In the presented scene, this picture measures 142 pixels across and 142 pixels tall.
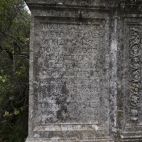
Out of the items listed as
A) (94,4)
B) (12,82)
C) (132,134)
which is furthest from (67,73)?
(12,82)

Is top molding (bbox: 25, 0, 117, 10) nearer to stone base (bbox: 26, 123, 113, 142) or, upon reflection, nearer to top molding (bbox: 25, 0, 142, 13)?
top molding (bbox: 25, 0, 142, 13)

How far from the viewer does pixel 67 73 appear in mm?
3404

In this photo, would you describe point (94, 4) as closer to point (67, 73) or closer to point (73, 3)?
point (73, 3)

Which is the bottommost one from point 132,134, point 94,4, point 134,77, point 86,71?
point 132,134

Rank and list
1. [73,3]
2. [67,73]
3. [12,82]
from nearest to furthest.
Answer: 1. [73,3]
2. [67,73]
3. [12,82]

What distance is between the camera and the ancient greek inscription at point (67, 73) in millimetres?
3340

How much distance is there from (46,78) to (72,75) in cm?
55

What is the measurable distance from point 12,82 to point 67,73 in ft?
6.84

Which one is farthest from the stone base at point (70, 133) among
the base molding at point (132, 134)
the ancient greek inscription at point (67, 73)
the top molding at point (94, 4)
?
the top molding at point (94, 4)

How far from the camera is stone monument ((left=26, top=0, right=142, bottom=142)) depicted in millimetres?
3318

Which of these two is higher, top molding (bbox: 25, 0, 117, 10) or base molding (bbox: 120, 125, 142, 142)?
top molding (bbox: 25, 0, 117, 10)

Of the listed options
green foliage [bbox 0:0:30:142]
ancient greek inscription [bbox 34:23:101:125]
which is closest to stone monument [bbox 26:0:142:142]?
ancient greek inscription [bbox 34:23:101:125]

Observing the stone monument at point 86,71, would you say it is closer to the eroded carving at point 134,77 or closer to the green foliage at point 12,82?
the eroded carving at point 134,77

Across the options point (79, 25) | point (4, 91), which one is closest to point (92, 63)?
point (79, 25)
